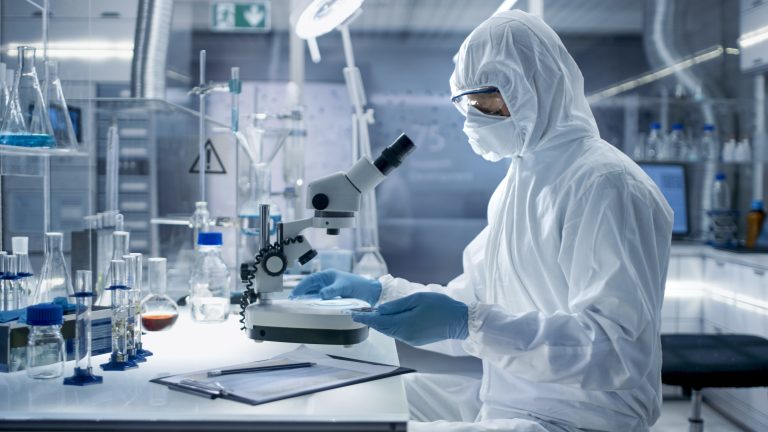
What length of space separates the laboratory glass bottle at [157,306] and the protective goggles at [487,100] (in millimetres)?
869

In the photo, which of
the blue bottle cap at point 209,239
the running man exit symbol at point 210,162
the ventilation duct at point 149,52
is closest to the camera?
the blue bottle cap at point 209,239

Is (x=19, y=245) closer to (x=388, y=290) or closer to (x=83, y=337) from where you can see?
(x=83, y=337)

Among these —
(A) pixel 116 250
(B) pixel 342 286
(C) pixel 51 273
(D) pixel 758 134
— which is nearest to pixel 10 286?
(C) pixel 51 273

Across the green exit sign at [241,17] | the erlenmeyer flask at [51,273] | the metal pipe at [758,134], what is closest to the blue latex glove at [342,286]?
the erlenmeyer flask at [51,273]

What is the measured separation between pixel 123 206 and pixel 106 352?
37.2 inches

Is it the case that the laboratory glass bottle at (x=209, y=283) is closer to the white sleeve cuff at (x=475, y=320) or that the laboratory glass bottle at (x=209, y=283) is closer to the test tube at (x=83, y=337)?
the test tube at (x=83, y=337)

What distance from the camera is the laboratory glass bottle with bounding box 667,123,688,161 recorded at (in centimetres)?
375

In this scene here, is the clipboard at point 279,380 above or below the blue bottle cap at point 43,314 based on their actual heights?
below

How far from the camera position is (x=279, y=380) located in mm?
1195

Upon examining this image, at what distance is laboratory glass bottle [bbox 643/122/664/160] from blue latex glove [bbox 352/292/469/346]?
2.85m

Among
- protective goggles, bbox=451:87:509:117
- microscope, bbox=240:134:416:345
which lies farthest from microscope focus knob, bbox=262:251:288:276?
protective goggles, bbox=451:87:509:117

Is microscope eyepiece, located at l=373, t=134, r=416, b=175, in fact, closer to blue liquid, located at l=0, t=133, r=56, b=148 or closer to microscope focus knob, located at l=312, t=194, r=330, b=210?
microscope focus knob, located at l=312, t=194, r=330, b=210

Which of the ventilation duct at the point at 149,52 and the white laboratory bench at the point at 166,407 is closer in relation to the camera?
the white laboratory bench at the point at 166,407

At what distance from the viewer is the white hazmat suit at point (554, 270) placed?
1256 millimetres
